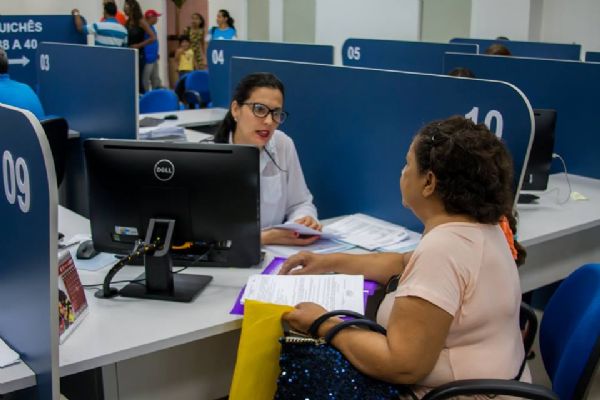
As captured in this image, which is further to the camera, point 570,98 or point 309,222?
point 570,98

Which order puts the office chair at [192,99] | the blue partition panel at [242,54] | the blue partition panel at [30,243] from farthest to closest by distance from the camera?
1. the office chair at [192,99]
2. the blue partition panel at [242,54]
3. the blue partition panel at [30,243]

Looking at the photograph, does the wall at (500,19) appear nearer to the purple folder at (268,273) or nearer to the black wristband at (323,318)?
the purple folder at (268,273)

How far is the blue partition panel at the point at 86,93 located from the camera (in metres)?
3.50

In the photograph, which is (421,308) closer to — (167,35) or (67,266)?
(67,266)

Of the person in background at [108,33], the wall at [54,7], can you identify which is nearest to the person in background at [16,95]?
the person in background at [108,33]

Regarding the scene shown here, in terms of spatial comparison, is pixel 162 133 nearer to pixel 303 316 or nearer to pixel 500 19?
pixel 303 316

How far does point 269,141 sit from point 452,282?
1.37 metres

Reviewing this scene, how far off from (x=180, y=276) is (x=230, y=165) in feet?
1.22

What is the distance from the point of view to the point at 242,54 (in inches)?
202

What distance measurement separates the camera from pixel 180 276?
80.7 inches

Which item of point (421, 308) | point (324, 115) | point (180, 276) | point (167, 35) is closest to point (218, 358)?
point (180, 276)

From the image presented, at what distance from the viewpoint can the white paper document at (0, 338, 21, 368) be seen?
59.9 inches

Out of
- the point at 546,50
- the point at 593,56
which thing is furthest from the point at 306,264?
the point at 546,50

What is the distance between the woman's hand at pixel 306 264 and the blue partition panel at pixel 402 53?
2.77 m
